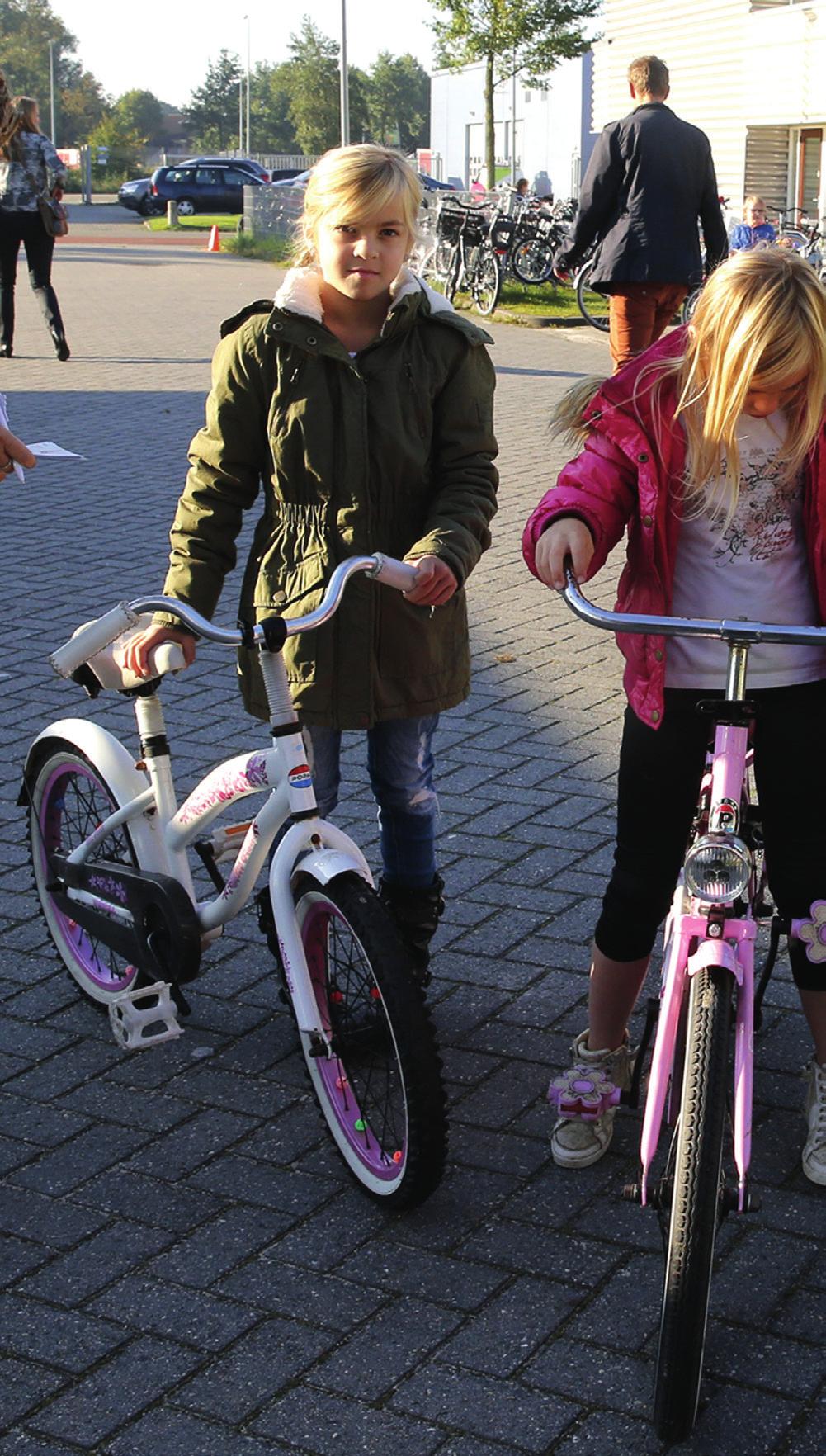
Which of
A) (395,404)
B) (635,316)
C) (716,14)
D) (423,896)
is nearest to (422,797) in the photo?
(423,896)

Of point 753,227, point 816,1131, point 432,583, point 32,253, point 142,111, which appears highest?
point 142,111

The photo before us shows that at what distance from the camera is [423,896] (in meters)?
3.93

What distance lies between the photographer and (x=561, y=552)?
112 inches

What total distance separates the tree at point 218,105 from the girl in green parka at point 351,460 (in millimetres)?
117115

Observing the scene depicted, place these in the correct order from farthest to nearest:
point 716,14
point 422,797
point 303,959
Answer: point 716,14, point 422,797, point 303,959

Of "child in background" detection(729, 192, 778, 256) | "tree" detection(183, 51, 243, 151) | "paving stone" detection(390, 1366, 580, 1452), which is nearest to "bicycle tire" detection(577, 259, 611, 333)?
"child in background" detection(729, 192, 778, 256)

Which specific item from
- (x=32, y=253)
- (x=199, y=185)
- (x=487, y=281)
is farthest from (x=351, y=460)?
(x=199, y=185)

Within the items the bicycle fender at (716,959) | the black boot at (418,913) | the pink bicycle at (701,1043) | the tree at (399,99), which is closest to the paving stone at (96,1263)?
the pink bicycle at (701,1043)

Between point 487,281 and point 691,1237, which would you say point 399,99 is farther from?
point 691,1237

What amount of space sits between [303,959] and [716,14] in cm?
3235

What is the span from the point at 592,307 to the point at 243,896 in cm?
1768

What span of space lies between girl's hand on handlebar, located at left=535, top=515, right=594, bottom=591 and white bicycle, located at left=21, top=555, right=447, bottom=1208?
1.13 ft

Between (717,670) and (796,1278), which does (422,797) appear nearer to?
(717,670)

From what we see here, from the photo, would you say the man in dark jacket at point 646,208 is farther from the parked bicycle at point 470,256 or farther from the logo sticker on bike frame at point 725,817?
the parked bicycle at point 470,256
